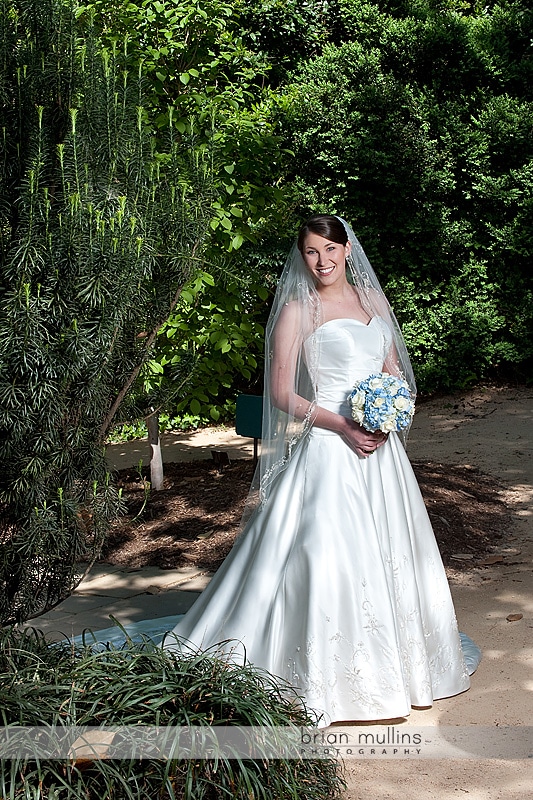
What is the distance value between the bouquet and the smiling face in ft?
1.72

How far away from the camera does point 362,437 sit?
13.9 ft

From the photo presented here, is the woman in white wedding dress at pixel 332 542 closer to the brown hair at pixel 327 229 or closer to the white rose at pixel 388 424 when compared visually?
the brown hair at pixel 327 229

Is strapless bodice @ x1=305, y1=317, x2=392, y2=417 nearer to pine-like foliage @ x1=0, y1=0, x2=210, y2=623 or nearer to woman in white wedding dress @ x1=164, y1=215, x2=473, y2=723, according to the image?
woman in white wedding dress @ x1=164, y1=215, x2=473, y2=723

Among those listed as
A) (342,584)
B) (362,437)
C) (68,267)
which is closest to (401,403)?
(362,437)

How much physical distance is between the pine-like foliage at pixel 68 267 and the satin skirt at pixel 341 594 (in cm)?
74

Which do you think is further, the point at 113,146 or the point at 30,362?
the point at 113,146

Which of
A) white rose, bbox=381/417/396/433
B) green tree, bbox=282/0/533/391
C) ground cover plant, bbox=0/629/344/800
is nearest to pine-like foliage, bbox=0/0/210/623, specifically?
ground cover plant, bbox=0/629/344/800

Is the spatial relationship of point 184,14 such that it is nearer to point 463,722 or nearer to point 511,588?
→ point 511,588

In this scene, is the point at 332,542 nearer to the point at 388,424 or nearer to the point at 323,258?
the point at 388,424

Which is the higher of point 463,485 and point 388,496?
point 388,496

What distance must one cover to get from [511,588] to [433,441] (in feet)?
14.7

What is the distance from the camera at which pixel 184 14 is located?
24.6 feet

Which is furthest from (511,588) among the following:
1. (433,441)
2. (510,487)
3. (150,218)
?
(433,441)

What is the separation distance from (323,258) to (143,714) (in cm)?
226
